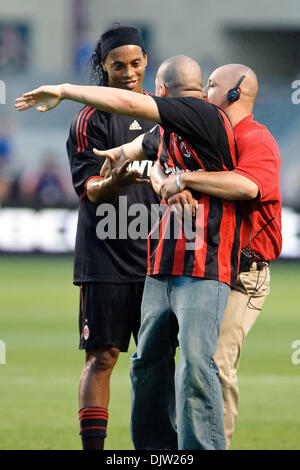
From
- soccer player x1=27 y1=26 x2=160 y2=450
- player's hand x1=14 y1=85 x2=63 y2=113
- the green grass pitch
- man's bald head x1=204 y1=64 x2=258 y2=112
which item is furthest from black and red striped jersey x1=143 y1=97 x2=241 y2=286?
the green grass pitch

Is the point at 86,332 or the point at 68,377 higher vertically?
the point at 86,332

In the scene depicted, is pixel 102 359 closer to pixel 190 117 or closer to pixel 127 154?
pixel 127 154

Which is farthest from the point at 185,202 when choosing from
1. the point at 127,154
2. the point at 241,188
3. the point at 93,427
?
the point at 93,427

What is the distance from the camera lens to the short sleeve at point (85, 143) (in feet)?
19.2

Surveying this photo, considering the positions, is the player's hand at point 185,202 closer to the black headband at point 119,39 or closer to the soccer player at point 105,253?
the soccer player at point 105,253

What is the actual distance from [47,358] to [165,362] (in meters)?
4.98

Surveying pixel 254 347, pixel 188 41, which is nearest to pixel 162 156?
pixel 254 347

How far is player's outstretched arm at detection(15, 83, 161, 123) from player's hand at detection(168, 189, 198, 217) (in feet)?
1.67

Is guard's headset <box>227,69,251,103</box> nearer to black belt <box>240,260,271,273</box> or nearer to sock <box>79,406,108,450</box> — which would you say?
black belt <box>240,260,271,273</box>

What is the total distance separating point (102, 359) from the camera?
19.0 ft

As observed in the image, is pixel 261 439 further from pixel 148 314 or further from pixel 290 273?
pixel 290 273

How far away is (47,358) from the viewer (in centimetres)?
997

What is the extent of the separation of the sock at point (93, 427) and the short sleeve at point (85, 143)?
51.0 inches

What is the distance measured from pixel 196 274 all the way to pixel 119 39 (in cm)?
191
